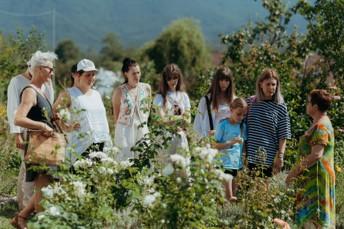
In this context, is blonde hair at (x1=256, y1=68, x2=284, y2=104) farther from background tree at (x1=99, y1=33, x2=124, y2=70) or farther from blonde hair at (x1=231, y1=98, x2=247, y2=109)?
background tree at (x1=99, y1=33, x2=124, y2=70)

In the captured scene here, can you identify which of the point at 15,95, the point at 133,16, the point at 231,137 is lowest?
the point at 231,137

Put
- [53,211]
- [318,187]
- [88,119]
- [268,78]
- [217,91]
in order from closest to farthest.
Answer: [53,211]
[318,187]
[268,78]
[88,119]
[217,91]

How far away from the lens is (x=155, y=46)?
4369 centimetres

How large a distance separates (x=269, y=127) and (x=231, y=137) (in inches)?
14.3

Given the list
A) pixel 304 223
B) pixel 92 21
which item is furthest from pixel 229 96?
pixel 92 21

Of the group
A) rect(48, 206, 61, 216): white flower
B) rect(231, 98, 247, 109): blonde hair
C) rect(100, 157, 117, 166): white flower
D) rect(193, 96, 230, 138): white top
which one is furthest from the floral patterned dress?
rect(48, 206, 61, 216): white flower

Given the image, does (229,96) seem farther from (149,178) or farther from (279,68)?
(279,68)

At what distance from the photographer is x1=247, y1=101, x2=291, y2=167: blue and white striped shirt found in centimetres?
679

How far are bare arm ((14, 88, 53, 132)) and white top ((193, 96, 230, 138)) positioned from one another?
1895 mm

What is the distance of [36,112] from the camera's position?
19.3ft

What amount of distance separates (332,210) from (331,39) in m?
5.07

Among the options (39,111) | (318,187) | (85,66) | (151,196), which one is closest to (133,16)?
(85,66)

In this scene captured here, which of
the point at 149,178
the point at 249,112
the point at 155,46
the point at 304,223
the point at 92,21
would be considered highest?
the point at 92,21

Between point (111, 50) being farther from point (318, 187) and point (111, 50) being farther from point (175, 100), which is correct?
point (318, 187)
